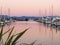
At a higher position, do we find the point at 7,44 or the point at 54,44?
the point at 7,44

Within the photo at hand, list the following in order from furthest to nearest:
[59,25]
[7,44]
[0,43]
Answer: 1. [59,25]
2. [0,43]
3. [7,44]

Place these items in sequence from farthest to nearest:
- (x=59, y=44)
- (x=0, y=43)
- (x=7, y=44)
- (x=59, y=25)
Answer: (x=59, y=25) < (x=59, y=44) < (x=0, y=43) < (x=7, y=44)

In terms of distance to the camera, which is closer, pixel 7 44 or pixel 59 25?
pixel 7 44

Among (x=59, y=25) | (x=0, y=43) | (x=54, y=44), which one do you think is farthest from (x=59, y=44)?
(x=59, y=25)

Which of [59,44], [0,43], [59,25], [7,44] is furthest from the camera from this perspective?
[59,25]

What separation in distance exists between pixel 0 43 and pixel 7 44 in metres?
0.19

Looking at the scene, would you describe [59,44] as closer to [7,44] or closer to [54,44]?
[54,44]

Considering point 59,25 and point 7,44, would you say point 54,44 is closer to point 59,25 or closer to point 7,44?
point 7,44

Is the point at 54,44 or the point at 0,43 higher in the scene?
the point at 0,43

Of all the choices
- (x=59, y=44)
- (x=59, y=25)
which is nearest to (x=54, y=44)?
(x=59, y=44)

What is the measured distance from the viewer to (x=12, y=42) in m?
1.52

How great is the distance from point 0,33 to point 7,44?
105mm

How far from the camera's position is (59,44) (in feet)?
49.4

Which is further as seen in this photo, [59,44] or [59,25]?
[59,25]
